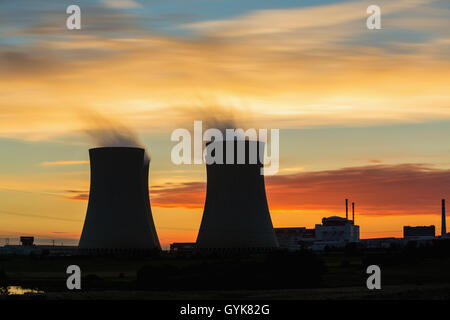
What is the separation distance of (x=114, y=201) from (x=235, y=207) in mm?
5568

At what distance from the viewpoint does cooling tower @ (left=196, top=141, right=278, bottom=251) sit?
3422 centimetres

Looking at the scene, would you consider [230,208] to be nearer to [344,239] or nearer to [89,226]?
[89,226]

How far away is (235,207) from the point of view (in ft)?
113

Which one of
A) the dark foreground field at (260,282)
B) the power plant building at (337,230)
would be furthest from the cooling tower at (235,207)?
the power plant building at (337,230)

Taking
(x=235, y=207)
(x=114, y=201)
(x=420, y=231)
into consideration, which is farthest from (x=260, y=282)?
(x=420, y=231)

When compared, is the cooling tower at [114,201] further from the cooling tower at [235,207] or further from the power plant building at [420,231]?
the power plant building at [420,231]

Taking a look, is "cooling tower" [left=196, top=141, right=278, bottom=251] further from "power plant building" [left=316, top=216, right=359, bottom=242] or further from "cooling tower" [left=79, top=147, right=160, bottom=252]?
"power plant building" [left=316, top=216, right=359, bottom=242]

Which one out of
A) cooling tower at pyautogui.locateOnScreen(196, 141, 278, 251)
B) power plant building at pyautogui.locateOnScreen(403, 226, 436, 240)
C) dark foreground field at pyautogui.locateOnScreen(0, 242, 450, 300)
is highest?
power plant building at pyautogui.locateOnScreen(403, 226, 436, 240)

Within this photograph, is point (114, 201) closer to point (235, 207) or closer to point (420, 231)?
point (235, 207)

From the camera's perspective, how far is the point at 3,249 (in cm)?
6341

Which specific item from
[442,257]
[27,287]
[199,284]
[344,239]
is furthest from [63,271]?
[344,239]

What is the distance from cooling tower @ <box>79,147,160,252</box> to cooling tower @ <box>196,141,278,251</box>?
3412mm

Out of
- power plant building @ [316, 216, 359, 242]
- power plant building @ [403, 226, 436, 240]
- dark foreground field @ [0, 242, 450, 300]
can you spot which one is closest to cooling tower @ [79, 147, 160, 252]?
dark foreground field @ [0, 242, 450, 300]
